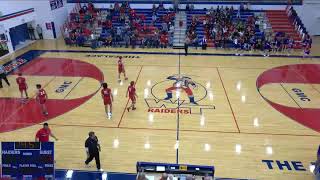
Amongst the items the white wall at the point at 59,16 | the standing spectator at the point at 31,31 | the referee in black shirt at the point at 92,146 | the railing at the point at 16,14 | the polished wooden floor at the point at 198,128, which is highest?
the railing at the point at 16,14

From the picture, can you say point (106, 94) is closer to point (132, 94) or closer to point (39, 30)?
point (132, 94)

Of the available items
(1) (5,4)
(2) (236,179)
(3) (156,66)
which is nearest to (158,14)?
(3) (156,66)

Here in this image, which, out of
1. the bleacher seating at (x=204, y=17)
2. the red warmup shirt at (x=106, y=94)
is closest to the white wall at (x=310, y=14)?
the bleacher seating at (x=204, y=17)

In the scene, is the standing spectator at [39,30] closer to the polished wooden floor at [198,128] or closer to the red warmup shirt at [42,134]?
the polished wooden floor at [198,128]

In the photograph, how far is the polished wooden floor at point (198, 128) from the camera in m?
10.2

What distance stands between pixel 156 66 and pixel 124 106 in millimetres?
6176

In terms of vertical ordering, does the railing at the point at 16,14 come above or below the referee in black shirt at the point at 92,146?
above

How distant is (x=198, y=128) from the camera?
1223 cm

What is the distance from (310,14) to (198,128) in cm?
2092

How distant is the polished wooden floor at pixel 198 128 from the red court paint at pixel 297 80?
0.35 metres

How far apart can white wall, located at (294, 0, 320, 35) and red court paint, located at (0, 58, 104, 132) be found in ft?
63.4

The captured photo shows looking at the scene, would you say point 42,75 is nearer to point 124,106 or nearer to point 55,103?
point 55,103

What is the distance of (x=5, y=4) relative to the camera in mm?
22781

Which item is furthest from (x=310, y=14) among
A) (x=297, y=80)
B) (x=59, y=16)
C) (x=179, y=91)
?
(x=59, y=16)
